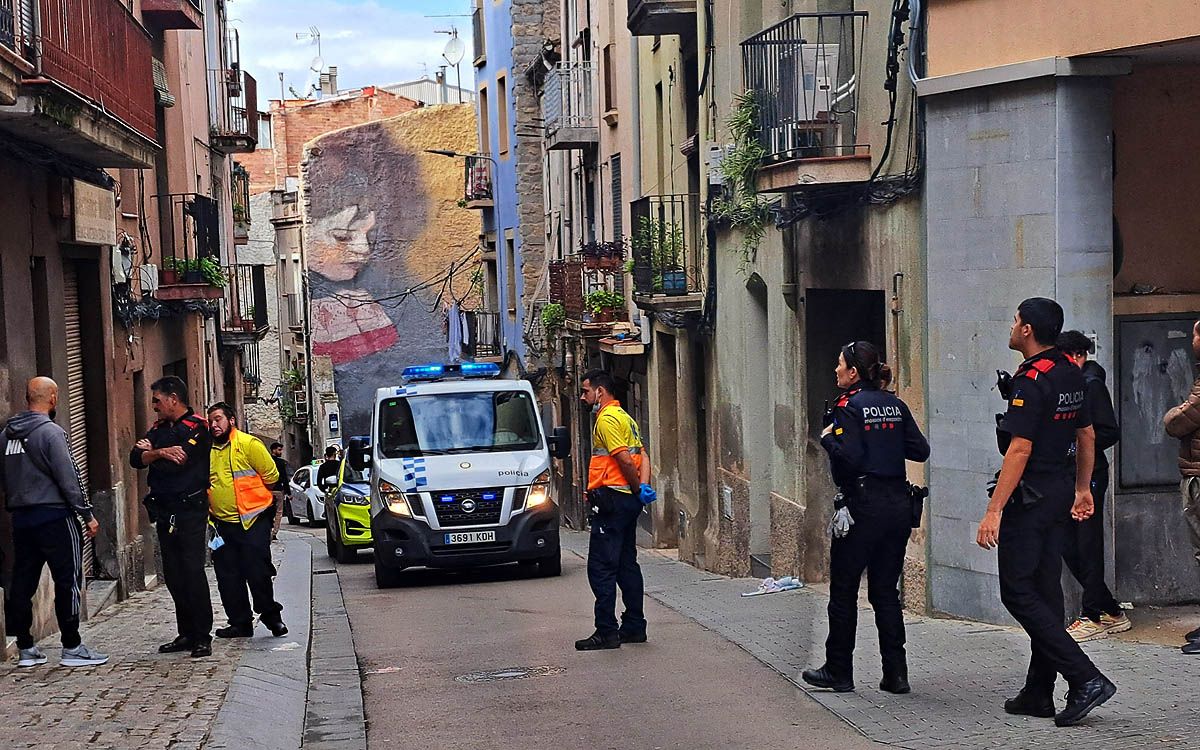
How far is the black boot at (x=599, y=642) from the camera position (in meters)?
10.1

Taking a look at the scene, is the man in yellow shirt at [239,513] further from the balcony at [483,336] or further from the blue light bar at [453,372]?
the balcony at [483,336]

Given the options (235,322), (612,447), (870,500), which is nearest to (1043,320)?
(870,500)

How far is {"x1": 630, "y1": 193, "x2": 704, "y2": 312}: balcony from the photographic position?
19.1 m

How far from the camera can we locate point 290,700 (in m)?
8.59

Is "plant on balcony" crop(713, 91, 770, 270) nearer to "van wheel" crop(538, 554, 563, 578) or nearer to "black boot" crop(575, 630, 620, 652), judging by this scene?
"van wheel" crop(538, 554, 563, 578)

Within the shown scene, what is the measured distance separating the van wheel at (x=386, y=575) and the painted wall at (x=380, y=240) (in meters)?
27.7

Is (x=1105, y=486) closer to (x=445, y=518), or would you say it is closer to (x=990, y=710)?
(x=990, y=710)

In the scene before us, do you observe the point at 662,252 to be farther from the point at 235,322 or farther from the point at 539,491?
the point at 235,322

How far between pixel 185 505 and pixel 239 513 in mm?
852

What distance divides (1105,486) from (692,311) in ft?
33.6

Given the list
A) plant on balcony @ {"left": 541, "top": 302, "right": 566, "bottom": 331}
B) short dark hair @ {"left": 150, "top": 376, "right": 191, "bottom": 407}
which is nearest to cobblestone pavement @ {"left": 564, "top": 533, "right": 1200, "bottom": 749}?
short dark hair @ {"left": 150, "top": 376, "right": 191, "bottom": 407}

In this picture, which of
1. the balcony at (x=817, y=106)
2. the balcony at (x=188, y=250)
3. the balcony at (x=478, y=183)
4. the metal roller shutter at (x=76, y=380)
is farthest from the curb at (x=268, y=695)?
the balcony at (x=478, y=183)

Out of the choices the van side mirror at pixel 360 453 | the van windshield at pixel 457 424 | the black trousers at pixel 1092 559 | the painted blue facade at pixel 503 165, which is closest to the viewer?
the black trousers at pixel 1092 559

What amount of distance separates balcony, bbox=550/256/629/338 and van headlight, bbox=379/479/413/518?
880 centimetres
